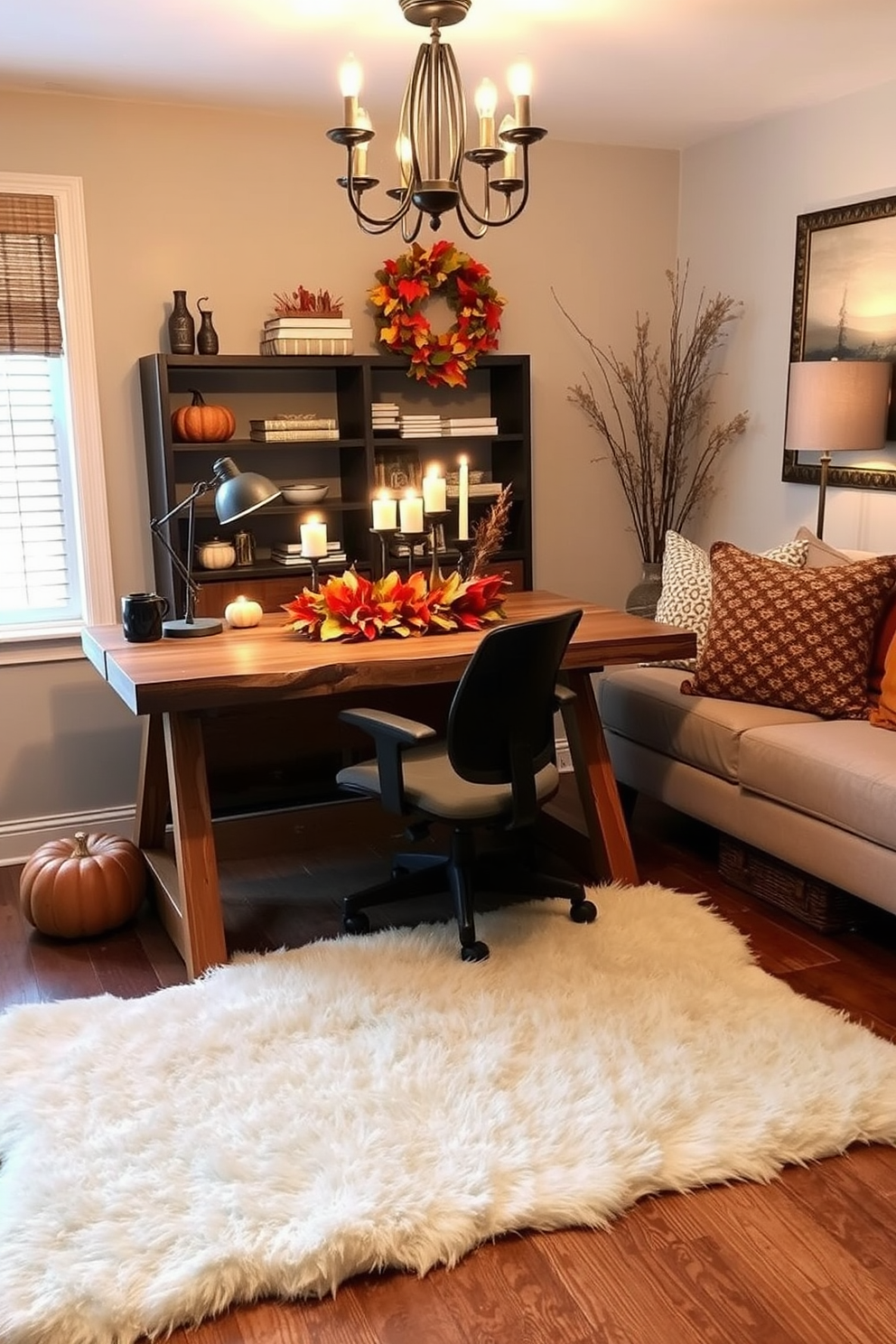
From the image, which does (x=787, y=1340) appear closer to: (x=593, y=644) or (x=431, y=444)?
(x=593, y=644)

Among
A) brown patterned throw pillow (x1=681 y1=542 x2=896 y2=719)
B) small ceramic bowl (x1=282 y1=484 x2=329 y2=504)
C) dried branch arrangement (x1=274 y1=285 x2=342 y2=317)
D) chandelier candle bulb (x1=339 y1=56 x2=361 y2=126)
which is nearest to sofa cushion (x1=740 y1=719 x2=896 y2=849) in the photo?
brown patterned throw pillow (x1=681 y1=542 x2=896 y2=719)

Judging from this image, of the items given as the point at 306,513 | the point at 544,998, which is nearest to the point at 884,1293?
the point at 544,998

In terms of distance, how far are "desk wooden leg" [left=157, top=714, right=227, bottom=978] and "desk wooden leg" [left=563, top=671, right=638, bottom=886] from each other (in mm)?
1080

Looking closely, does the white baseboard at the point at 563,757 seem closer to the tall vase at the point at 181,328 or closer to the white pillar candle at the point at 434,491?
the white pillar candle at the point at 434,491

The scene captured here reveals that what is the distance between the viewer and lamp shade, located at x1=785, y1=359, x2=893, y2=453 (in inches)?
142

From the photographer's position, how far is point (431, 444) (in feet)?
14.2

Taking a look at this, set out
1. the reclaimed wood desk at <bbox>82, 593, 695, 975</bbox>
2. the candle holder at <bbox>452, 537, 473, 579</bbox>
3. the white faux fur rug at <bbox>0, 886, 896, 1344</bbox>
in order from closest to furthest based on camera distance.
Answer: the white faux fur rug at <bbox>0, 886, 896, 1344</bbox>, the reclaimed wood desk at <bbox>82, 593, 695, 975</bbox>, the candle holder at <bbox>452, 537, 473, 579</bbox>

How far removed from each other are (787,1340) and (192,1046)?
1.29 meters

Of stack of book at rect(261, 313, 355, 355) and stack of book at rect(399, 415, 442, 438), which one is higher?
stack of book at rect(261, 313, 355, 355)

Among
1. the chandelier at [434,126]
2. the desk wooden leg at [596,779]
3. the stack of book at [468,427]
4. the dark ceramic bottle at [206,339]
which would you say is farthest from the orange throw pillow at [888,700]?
the dark ceramic bottle at [206,339]

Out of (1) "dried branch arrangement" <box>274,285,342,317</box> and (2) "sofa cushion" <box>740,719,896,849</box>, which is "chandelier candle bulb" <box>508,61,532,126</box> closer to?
(1) "dried branch arrangement" <box>274,285,342,317</box>

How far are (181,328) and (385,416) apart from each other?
0.75 m

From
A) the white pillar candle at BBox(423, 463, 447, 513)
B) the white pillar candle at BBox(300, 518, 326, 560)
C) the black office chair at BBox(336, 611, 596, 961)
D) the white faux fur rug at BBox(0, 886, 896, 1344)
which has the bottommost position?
the white faux fur rug at BBox(0, 886, 896, 1344)

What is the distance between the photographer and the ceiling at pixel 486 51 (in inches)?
117
